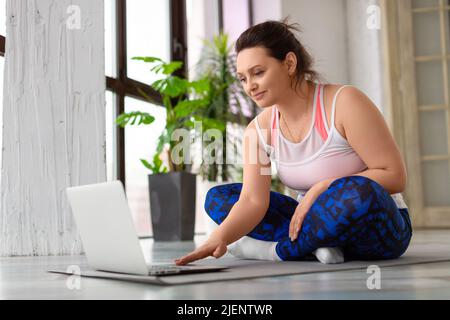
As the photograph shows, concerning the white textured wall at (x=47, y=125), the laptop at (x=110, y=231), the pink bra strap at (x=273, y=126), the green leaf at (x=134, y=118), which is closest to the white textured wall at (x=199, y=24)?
the green leaf at (x=134, y=118)

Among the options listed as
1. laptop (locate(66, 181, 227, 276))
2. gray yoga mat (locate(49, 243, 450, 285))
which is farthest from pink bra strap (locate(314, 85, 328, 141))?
laptop (locate(66, 181, 227, 276))

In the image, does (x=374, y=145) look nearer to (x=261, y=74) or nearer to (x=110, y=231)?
(x=261, y=74)

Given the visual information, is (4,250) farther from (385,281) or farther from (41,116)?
(385,281)

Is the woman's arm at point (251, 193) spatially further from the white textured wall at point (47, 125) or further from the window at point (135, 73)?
the window at point (135, 73)

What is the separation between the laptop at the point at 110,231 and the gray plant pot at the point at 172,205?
8.01 ft

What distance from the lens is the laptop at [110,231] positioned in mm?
1236

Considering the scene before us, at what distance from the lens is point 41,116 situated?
2602 millimetres

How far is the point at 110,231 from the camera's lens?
1316 millimetres

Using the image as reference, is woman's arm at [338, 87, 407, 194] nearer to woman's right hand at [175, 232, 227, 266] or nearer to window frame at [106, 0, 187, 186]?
woman's right hand at [175, 232, 227, 266]

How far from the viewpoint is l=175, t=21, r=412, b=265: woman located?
5.20ft

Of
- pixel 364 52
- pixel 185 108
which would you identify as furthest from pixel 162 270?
pixel 364 52

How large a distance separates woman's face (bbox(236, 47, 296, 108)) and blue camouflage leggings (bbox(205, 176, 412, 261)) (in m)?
0.30

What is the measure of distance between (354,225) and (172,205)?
251 centimetres
